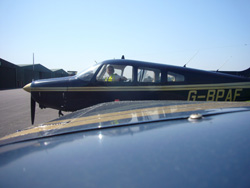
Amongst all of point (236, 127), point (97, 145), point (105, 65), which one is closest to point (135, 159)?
point (97, 145)

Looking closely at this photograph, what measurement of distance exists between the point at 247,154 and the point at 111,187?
0.68 meters

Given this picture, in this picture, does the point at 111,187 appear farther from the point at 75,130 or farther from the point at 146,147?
the point at 75,130

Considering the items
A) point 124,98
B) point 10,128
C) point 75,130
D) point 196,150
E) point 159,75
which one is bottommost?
point 10,128

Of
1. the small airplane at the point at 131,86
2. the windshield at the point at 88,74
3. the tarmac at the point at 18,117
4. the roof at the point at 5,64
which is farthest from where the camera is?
the roof at the point at 5,64

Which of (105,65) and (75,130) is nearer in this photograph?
(75,130)

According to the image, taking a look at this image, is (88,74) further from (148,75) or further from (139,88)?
(148,75)

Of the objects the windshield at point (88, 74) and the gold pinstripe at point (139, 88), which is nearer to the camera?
the gold pinstripe at point (139, 88)

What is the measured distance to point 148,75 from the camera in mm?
4512

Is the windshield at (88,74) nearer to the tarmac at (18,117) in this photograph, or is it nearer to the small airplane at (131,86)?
the small airplane at (131,86)

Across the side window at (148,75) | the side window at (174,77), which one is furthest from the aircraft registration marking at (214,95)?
the side window at (148,75)

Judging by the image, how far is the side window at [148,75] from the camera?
14.8ft

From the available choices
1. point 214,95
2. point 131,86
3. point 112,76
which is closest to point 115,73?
point 112,76

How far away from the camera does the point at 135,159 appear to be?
2.68 feet

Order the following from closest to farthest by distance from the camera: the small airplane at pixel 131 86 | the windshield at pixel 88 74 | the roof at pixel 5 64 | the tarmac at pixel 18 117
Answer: the small airplane at pixel 131 86 → the windshield at pixel 88 74 → the tarmac at pixel 18 117 → the roof at pixel 5 64
